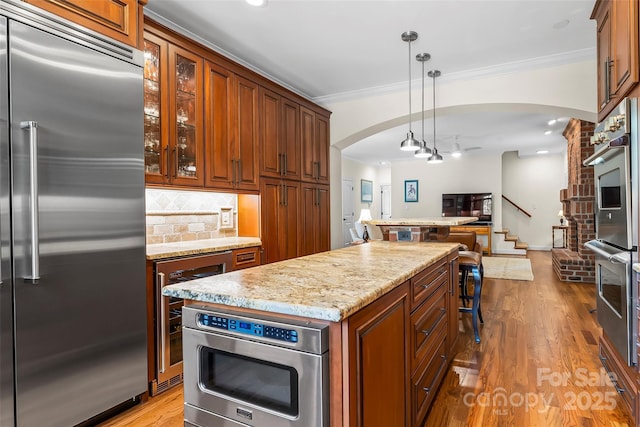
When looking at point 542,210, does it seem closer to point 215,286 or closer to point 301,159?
point 301,159

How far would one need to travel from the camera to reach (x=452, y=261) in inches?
98.2

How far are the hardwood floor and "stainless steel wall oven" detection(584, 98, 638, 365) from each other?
0.37m

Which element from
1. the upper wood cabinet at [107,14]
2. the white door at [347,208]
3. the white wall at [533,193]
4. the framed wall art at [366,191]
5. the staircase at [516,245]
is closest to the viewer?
the upper wood cabinet at [107,14]

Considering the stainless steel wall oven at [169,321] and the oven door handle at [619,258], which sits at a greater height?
the oven door handle at [619,258]

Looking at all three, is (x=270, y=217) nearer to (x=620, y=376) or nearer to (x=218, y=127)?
(x=218, y=127)

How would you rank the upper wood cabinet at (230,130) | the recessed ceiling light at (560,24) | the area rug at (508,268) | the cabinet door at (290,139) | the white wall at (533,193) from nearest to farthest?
the recessed ceiling light at (560,24), the upper wood cabinet at (230,130), the cabinet door at (290,139), the area rug at (508,268), the white wall at (533,193)

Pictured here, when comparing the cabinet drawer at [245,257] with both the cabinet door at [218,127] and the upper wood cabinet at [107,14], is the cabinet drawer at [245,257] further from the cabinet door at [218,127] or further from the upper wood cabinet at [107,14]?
the upper wood cabinet at [107,14]

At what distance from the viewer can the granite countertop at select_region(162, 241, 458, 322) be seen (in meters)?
1.04

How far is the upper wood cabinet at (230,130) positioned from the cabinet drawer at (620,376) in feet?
9.56

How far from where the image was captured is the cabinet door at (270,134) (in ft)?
11.3

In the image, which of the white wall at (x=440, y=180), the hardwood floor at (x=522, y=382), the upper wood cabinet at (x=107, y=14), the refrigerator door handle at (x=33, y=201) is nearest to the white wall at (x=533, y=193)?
the white wall at (x=440, y=180)

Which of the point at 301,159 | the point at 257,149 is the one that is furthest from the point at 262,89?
the point at 301,159

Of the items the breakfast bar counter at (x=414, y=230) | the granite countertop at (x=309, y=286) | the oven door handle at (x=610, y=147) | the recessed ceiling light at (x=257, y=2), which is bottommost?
the granite countertop at (x=309, y=286)

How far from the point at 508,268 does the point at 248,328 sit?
6695 mm
